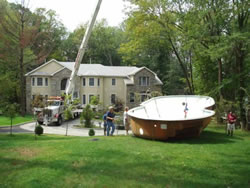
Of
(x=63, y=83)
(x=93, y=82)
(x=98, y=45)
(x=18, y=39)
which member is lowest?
(x=63, y=83)

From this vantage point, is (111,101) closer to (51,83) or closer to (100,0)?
(51,83)

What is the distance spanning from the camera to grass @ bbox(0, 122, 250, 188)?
5.45 m

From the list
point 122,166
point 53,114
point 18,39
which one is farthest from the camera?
point 18,39

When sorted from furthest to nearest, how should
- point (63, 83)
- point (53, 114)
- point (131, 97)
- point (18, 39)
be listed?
1. point (131, 97)
2. point (63, 83)
3. point (18, 39)
4. point (53, 114)

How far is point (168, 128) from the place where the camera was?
31.0ft

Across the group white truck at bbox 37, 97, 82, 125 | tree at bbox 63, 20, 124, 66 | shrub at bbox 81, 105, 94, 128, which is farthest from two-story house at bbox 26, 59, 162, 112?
tree at bbox 63, 20, 124, 66

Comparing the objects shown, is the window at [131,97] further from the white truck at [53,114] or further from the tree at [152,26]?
the white truck at [53,114]

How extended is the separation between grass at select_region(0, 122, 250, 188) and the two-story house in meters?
24.6

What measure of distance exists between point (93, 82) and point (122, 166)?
28646mm

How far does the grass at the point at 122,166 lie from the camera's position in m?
5.45

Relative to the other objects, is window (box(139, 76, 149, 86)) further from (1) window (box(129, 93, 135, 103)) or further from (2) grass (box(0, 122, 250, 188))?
(2) grass (box(0, 122, 250, 188))

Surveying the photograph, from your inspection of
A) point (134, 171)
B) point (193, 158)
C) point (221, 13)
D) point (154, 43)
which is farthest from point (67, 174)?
point (154, 43)

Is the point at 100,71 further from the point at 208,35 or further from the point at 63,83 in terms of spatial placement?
the point at 208,35

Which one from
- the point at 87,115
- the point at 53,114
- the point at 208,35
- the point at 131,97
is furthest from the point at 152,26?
the point at 131,97
